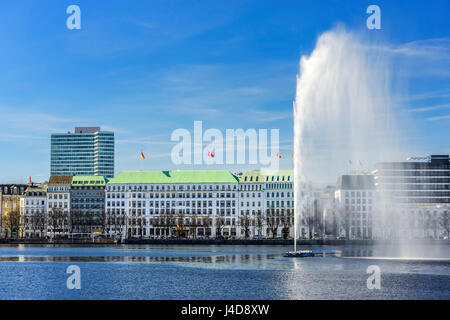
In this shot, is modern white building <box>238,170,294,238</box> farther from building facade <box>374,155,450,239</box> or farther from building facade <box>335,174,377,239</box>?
building facade <box>374,155,450,239</box>

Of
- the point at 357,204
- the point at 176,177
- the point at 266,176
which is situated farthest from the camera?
the point at 357,204

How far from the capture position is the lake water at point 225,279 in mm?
57188

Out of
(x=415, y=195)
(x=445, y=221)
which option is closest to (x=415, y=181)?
(x=415, y=195)

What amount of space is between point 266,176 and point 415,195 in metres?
42.6

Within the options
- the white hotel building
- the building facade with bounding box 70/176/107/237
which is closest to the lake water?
the white hotel building

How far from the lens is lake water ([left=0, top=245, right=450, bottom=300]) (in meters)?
57.2

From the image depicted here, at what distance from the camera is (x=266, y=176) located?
577 ft

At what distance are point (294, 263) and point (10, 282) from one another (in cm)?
3618

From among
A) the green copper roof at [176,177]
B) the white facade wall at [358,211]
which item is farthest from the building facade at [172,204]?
the white facade wall at [358,211]

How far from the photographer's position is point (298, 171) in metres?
88.8

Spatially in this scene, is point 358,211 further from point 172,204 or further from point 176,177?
point 172,204

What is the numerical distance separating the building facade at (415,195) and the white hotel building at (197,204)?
95.9 ft

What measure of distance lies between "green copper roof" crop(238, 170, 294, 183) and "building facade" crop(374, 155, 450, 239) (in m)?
26.5
